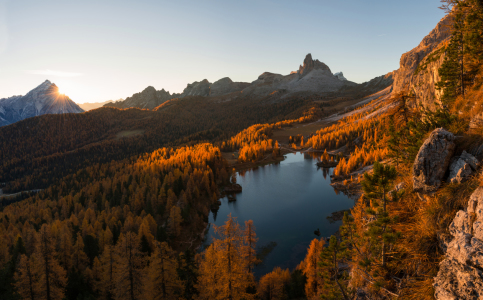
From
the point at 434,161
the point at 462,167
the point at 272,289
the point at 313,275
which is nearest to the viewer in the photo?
the point at 462,167

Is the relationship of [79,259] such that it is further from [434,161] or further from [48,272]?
[434,161]

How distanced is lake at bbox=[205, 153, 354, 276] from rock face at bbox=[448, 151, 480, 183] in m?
43.6

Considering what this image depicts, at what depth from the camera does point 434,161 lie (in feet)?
37.5

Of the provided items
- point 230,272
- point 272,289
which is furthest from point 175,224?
point 230,272

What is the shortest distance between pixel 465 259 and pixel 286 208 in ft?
241

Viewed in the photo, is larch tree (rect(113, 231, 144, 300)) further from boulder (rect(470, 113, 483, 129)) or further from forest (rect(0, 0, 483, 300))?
boulder (rect(470, 113, 483, 129))

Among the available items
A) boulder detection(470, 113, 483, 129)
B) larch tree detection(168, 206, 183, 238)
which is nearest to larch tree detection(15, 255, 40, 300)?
larch tree detection(168, 206, 183, 238)

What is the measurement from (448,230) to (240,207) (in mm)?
75506

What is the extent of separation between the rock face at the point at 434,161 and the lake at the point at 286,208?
1677 inches

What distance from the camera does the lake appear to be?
55625 millimetres

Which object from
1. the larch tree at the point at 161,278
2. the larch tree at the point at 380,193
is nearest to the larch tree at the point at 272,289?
the larch tree at the point at 161,278

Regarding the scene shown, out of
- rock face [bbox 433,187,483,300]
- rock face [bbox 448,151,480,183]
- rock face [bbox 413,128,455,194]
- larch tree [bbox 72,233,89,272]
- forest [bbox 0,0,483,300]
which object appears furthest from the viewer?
larch tree [bbox 72,233,89,272]

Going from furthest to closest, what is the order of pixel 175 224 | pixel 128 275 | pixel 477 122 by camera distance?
pixel 175 224 → pixel 128 275 → pixel 477 122

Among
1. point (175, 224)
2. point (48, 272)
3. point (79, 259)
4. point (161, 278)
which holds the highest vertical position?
point (48, 272)
